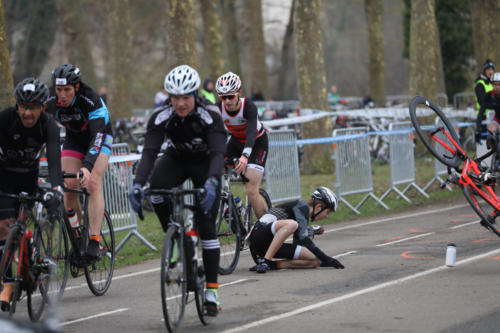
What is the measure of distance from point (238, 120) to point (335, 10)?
5234 cm

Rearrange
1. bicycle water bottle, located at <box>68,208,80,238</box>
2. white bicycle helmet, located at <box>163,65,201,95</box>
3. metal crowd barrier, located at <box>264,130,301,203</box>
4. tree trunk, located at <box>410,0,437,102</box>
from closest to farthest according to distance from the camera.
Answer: white bicycle helmet, located at <box>163,65,201,95</box>
bicycle water bottle, located at <box>68,208,80,238</box>
metal crowd barrier, located at <box>264,130,301,203</box>
tree trunk, located at <box>410,0,437,102</box>

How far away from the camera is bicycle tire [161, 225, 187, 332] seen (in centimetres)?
679

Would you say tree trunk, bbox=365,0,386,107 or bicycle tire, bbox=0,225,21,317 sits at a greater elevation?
tree trunk, bbox=365,0,386,107

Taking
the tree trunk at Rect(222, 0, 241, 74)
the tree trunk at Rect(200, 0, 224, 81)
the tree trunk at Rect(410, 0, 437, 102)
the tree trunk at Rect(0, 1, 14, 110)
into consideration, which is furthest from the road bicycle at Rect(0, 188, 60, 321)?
the tree trunk at Rect(222, 0, 241, 74)

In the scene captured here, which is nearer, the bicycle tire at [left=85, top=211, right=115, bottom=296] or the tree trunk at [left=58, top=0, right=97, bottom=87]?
the bicycle tire at [left=85, top=211, right=115, bottom=296]

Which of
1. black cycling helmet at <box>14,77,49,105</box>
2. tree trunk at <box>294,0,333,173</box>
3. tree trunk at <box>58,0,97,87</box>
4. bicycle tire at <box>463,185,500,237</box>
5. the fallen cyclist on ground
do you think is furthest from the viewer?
tree trunk at <box>58,0,97,87</box>

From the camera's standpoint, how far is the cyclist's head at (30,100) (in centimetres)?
766

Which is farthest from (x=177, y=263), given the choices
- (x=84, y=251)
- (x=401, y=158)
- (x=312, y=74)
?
(x=312, y=74)

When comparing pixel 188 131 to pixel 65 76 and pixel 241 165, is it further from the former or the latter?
pixel 241 165

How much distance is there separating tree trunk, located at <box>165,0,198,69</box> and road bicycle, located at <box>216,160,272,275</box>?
30.0ft

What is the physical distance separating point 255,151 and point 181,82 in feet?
13.4

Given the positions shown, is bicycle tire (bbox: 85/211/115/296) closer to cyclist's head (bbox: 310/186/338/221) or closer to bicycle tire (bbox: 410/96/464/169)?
cyclist's head (bbox: 310/186/338/221)

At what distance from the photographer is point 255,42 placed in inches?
1570

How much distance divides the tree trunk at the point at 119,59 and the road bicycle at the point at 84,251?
83.8ft
